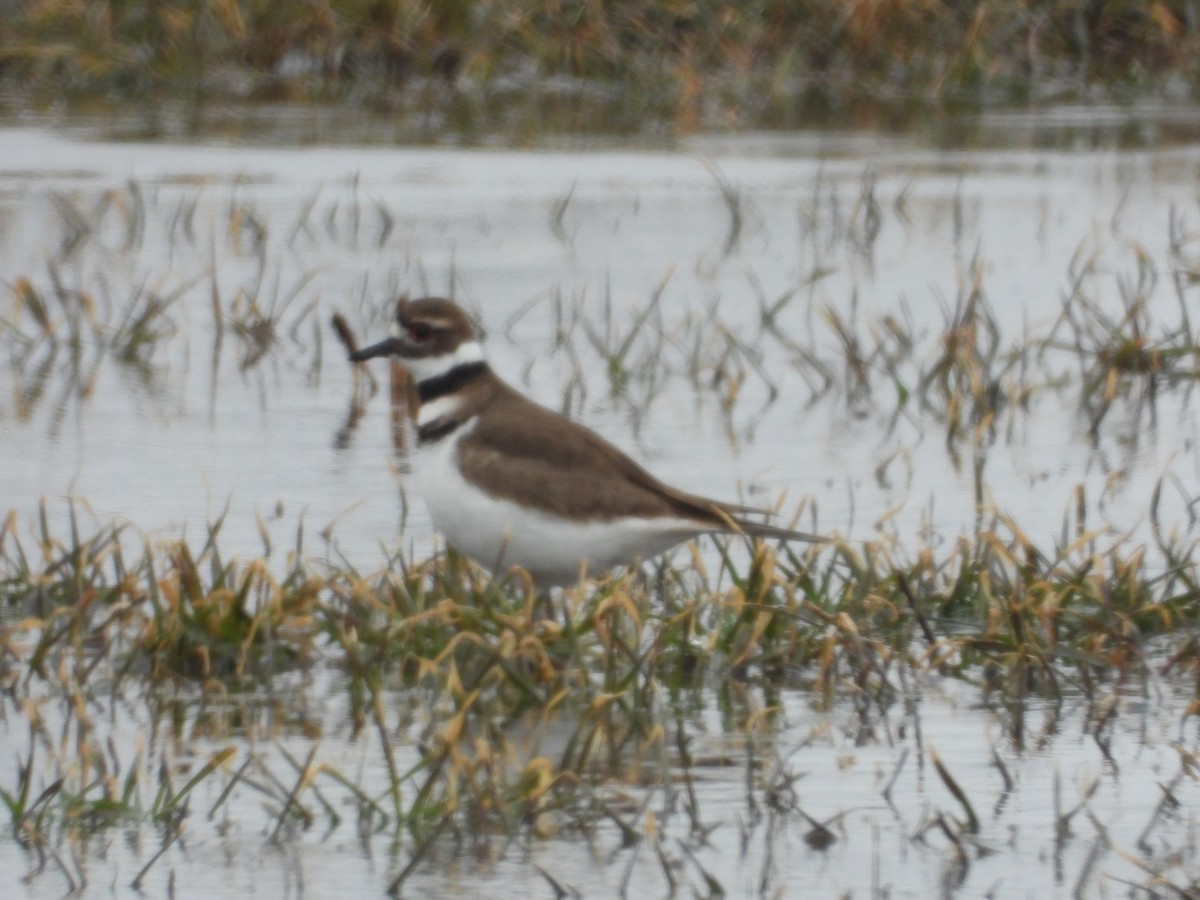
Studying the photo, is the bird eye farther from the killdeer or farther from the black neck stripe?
the killdeer

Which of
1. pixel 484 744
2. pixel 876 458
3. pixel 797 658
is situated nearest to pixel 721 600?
pixel 797 658

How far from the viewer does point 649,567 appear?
7.13 m

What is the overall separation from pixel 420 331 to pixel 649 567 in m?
1.01

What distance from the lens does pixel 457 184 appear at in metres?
13.9

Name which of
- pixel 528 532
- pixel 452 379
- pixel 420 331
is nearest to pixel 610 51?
pixel 420 331

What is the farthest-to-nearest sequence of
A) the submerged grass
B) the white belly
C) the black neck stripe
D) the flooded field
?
1. the black neck stripe
2. the white belly
3. the submerged grass
4. the flooded field

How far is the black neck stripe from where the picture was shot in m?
6.70

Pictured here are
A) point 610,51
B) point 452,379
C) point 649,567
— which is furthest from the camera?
point 610,51

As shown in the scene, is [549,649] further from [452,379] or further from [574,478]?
A: [452,379]

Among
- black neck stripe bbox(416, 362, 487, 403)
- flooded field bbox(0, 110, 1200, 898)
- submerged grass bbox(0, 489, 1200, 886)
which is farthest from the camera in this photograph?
black neck stripe bbox(416, 362, 487, 403)

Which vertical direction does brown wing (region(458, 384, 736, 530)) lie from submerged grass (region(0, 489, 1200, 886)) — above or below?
above

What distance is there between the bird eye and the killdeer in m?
0.43

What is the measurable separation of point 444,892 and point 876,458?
4159 millimetres

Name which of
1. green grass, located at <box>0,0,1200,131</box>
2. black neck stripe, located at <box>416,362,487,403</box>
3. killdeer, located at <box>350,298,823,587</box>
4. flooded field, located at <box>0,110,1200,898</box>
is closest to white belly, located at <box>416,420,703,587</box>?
killdeer, located at <box>350,298,823,587</box>
